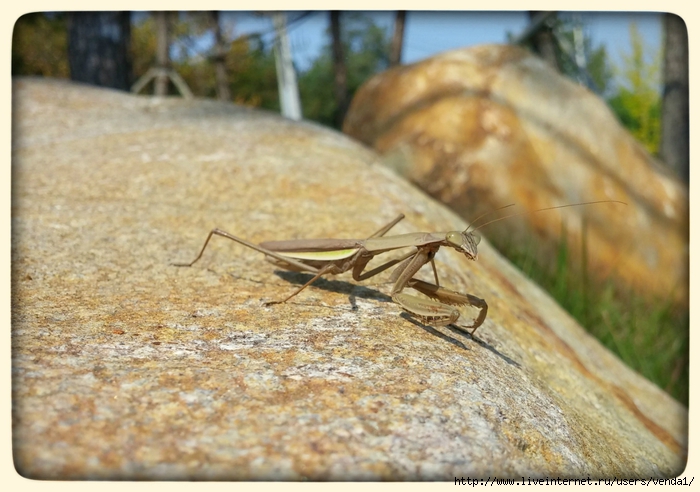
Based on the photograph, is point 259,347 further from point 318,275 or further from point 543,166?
point 543,166

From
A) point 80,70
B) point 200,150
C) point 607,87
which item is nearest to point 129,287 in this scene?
point 200,150

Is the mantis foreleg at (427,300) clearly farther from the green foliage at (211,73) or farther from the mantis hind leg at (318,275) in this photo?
the green foliage at (211,73)

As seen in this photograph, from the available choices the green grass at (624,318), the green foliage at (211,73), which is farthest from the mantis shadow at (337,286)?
the green foliage at (211,73)

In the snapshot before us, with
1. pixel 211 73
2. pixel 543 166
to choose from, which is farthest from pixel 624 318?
pixel 211 73

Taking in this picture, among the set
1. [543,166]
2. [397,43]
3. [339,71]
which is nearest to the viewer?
[543,166]

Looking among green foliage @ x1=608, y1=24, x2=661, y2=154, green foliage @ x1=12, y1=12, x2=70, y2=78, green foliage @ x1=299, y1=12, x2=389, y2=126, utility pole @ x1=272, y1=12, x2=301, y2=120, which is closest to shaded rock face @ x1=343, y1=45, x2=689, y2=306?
utility pole @ x1=272, y1=12, x2=301, y2=120
